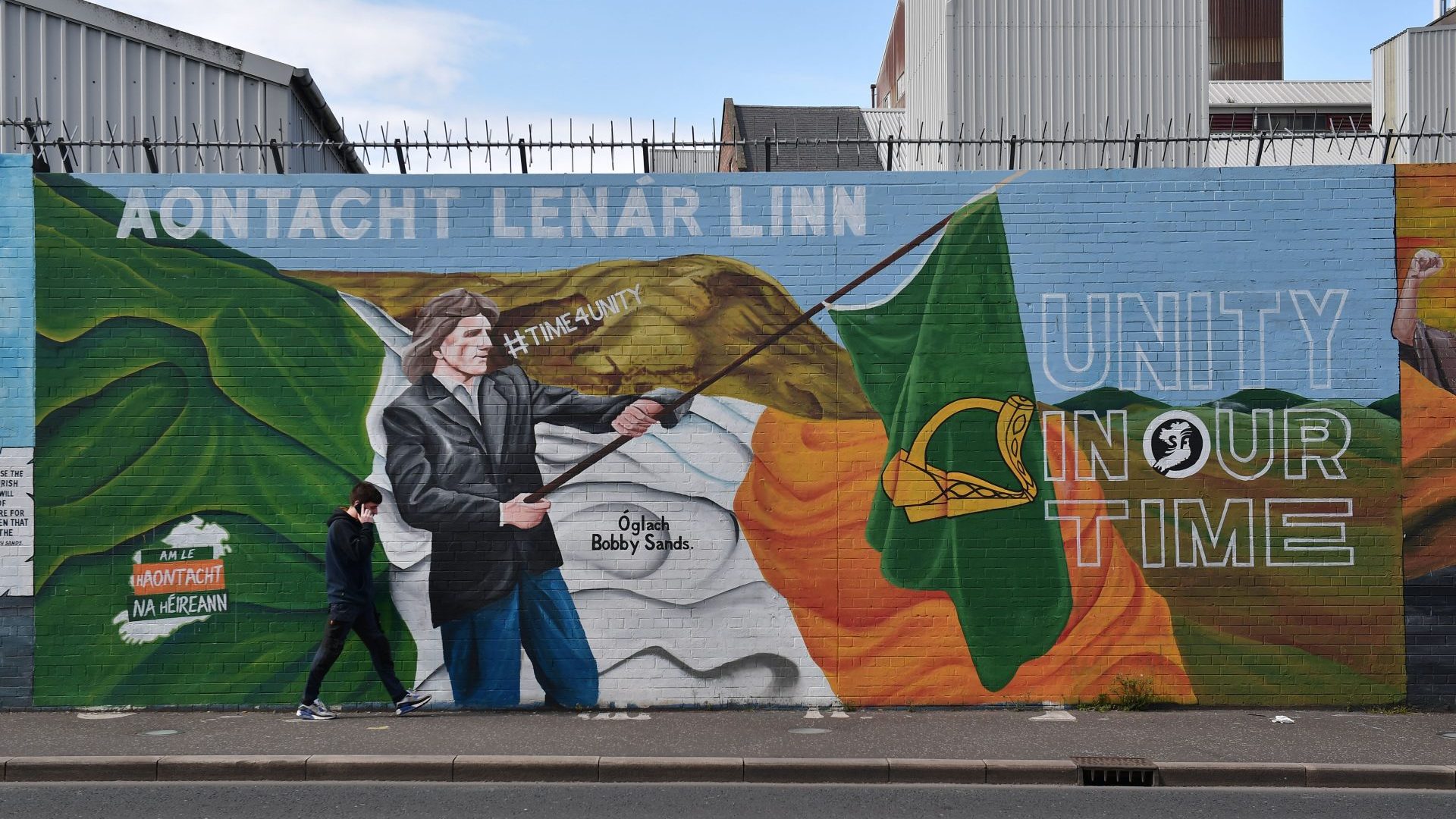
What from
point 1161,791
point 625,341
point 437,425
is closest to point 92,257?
point 437,425

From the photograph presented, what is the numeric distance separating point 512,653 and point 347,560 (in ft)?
4.78

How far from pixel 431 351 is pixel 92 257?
274cm

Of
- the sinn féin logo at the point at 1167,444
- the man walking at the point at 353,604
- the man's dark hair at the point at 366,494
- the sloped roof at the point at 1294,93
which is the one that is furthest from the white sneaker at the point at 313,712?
the sloped roof at the point at 1294,93

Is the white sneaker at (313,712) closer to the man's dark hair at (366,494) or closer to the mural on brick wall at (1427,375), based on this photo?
the man's dark hair at (366,494)

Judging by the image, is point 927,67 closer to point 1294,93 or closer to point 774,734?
point 774,734

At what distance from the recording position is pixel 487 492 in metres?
8.74

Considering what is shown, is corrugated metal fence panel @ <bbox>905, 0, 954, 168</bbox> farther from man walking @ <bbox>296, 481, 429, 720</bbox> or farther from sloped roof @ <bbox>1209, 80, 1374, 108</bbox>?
sloped roof @ <bbox>1209, 80, 1374, 108</bbox>

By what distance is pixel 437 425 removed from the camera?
877cm

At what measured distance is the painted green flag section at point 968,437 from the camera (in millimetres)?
8734

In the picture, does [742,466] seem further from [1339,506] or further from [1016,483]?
[1339,506]

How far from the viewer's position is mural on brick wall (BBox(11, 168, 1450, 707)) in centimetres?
870

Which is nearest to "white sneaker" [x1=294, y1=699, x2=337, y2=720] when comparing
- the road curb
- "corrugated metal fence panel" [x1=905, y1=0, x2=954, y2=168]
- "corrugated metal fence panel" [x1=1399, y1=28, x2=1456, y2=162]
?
the road curb

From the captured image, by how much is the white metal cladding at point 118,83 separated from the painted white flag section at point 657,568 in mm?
3813

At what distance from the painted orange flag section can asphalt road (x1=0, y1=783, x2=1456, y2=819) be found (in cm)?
175
